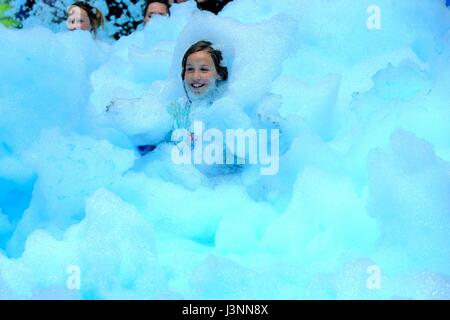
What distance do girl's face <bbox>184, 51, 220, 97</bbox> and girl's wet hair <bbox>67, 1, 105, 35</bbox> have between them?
451mm

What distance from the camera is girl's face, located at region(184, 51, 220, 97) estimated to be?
4.97ft

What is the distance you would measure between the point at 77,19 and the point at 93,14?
0.06 metres
